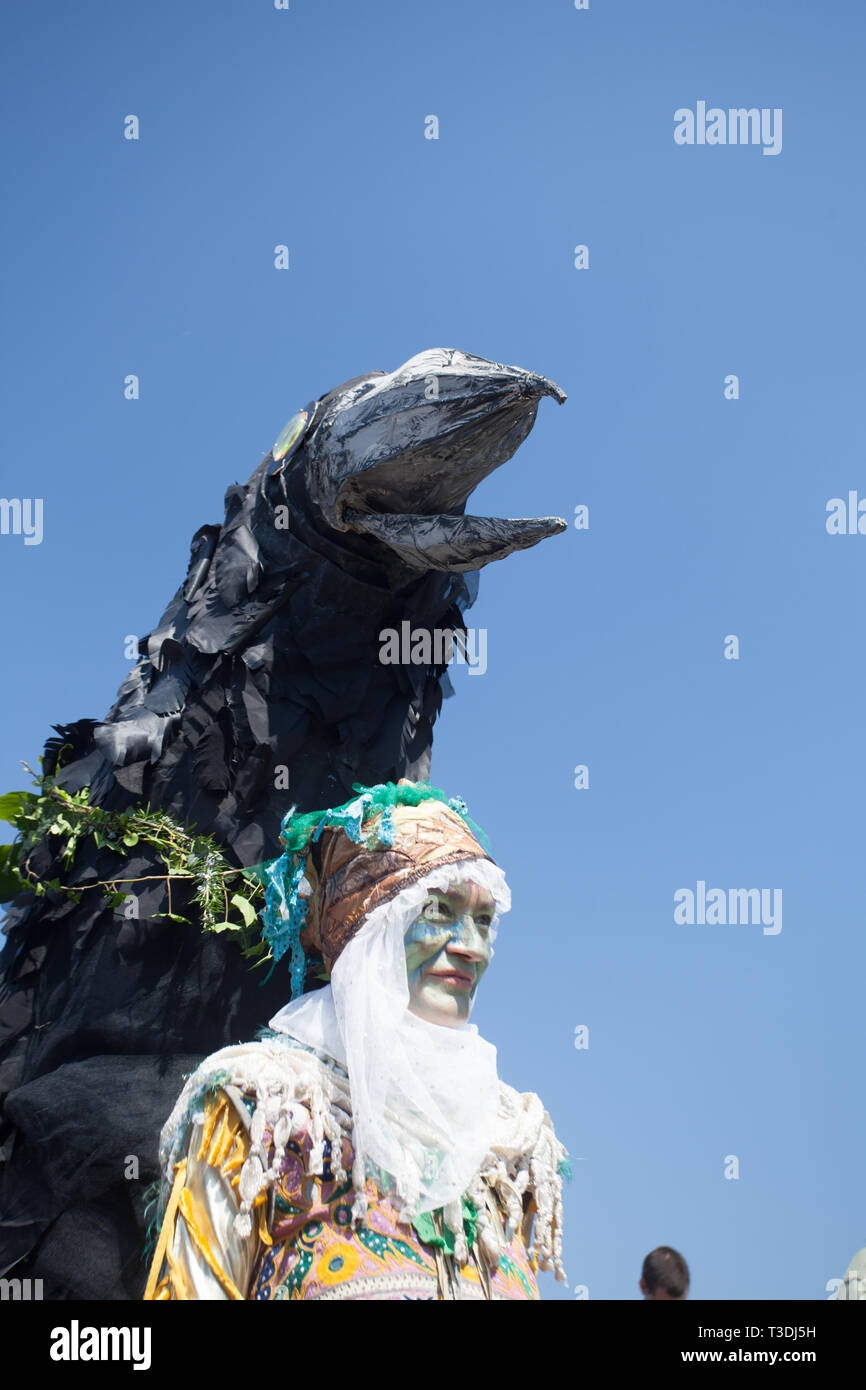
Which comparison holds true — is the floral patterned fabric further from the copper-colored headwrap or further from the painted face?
the copper-colored headwrap

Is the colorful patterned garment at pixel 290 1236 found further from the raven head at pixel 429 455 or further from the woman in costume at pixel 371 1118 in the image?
the raven head at pixel 429 455

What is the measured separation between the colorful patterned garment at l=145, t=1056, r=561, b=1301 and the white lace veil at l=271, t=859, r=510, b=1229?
0.20 feet

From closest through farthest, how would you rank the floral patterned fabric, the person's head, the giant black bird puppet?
the floral patterned fabric → the giant black bird puppet → the person's head

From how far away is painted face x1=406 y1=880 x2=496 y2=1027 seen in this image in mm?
2729

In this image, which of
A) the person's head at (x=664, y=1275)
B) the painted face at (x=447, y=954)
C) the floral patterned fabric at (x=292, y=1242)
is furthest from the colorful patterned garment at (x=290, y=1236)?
the person's head at (x=664, y=1275)

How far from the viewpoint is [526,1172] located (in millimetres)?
2820

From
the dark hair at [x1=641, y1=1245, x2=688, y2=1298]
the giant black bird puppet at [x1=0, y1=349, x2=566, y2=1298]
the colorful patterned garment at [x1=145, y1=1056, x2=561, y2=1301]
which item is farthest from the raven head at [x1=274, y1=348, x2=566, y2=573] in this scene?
the dark hair at [x1=641, y1=1245, x2=688, y2=1298]

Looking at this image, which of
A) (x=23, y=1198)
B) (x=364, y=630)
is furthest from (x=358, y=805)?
(x=23, y=1198)

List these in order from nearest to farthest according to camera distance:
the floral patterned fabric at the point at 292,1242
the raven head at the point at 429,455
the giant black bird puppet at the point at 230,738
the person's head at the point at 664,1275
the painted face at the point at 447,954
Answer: the floral patterned fabric at the point at 292,1242
the painted face at the point at 447,954
the giant black bird puppet at the point at 230,738
the raven head at the point at 429,455
the person's head at the point at 664,1275

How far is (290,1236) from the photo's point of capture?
246cm

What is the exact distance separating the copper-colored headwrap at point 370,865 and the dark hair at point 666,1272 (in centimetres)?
147

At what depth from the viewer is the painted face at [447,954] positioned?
8.95ft

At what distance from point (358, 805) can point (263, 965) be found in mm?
585
